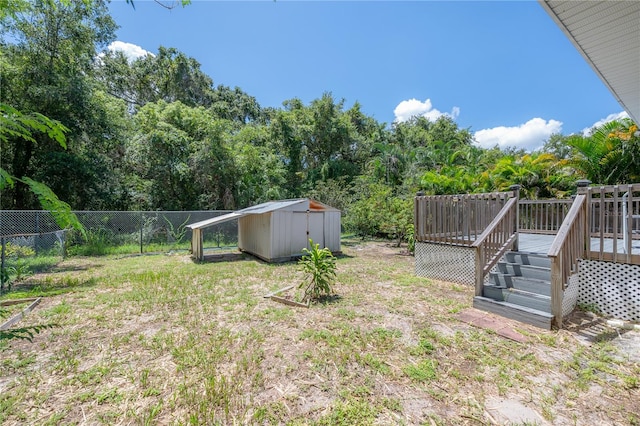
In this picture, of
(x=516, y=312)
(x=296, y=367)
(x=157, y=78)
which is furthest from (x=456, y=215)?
(x=157, y=78)

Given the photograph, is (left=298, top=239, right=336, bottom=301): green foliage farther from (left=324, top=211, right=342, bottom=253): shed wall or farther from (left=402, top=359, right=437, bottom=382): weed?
(left=324, top=211, right=342, bottom=253): shed wall

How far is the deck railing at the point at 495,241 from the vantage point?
4336mm

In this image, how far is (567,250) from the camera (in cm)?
367

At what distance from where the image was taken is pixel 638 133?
5.80 m

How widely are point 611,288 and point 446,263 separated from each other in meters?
2.48

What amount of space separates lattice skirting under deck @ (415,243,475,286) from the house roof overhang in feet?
10.8

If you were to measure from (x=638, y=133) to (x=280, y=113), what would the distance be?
1759 centimetres

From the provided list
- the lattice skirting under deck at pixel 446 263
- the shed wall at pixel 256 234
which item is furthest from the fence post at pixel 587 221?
the shed wall at pixel 256 234

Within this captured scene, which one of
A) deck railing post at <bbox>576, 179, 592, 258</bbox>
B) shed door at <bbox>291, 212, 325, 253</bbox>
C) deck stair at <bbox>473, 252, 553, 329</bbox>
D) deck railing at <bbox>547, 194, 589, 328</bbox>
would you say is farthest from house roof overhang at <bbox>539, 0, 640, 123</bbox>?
shed door at <bbox>291, 212, 325, 253</bbox>

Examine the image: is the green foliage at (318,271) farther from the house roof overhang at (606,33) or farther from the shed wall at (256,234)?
the house roof overhang at (606,33)

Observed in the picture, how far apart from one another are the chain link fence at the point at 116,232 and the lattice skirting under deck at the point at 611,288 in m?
10.7

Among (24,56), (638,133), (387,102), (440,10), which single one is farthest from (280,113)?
(638,133)

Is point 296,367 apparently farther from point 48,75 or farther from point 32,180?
point 48,75


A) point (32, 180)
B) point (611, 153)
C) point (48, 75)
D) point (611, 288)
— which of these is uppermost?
point (48, 75)
